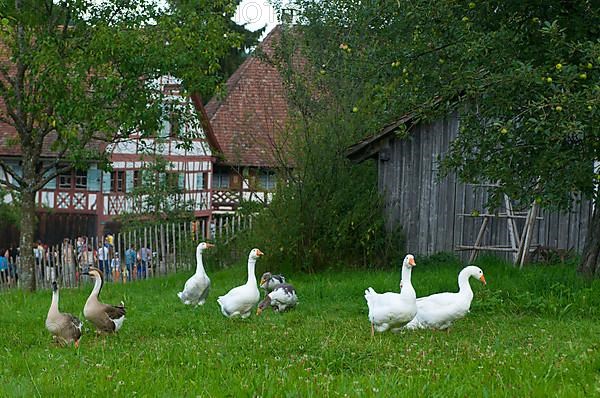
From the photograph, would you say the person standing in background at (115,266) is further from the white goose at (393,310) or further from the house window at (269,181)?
the white goose at (393,310)

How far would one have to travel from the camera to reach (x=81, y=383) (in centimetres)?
775

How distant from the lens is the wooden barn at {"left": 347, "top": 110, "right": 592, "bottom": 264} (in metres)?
20.4

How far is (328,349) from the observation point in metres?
9.32

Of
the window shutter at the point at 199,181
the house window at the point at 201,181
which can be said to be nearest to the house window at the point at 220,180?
the house window at the point at 201,181

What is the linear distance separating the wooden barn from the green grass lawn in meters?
2.74

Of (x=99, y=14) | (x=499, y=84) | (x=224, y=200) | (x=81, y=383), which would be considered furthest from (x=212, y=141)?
(x=81, y=383)

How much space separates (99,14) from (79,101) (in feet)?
6.75

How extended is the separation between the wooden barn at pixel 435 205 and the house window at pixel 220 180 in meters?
26.2

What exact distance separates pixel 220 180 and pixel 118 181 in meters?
6.50

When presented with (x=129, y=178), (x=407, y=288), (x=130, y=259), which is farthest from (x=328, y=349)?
(x=129, y=178)

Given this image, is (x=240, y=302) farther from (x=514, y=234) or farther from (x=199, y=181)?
(x=199, y=181)

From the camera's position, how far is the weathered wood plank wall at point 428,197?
21.6m

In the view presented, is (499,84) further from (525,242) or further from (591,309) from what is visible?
(525,242)

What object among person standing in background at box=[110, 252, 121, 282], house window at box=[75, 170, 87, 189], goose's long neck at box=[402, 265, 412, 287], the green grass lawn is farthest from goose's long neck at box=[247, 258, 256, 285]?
house window at box=[75, 170, 87, 189]
